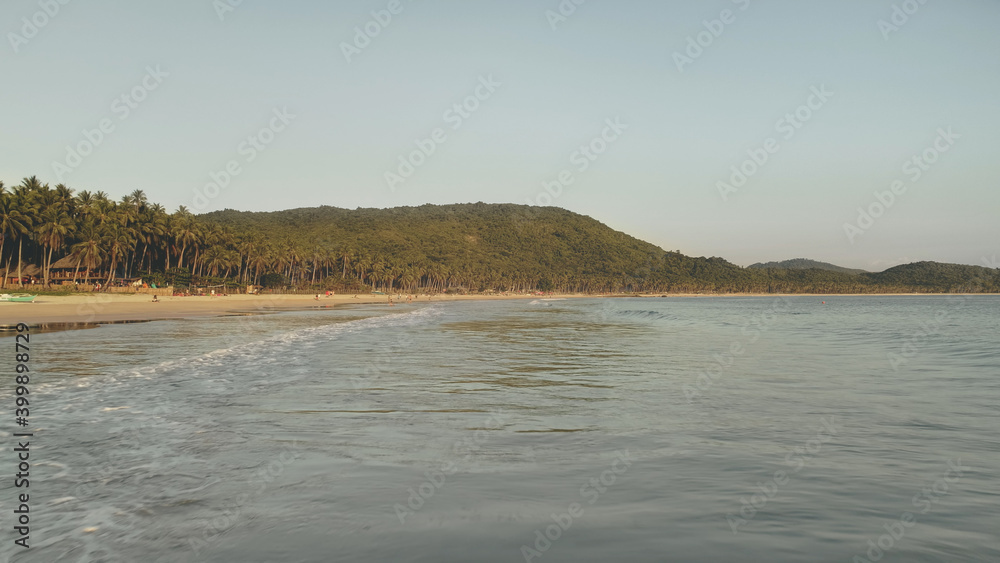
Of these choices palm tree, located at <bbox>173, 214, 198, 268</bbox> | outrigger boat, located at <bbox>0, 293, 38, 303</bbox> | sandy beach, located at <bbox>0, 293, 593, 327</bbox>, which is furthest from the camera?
palm tree, located at <bbox>173, 214, 198, 268</bbox>

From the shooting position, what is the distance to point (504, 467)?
7.87 meters

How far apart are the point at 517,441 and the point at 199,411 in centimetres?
649

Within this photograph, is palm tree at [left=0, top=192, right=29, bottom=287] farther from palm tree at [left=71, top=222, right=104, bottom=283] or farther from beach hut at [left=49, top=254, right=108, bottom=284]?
beach hut at [left=49, top=254, right=108, bottom=284]

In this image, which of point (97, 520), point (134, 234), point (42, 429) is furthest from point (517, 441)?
point (134, 234)

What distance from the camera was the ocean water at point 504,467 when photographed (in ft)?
18.0

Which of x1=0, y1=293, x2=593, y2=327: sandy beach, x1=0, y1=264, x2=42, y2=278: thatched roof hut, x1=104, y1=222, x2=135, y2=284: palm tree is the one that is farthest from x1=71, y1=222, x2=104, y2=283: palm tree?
x1=0, y1=264, x2=42, y2=278: thatched roof hut

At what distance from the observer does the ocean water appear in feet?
18.0

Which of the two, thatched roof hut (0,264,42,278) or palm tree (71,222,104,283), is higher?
palm tree (71,222,104,283)

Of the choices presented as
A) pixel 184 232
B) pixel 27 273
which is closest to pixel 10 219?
pixel 27 273

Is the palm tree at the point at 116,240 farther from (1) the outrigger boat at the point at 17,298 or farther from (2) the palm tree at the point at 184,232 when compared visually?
(1) the outrigger boat at the point at 17,298

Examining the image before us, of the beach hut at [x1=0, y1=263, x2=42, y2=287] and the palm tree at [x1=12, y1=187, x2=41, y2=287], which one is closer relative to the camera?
the palm tree at [x1=12, y1=187, x2=41, y2=287]

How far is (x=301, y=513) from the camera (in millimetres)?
6098

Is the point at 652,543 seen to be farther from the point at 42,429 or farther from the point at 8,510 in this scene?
the point at 42,429

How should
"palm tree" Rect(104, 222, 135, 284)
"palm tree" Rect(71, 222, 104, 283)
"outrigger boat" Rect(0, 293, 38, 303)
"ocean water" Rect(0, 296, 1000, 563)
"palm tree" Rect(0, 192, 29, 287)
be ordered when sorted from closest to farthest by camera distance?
"ocean water" Rect(0, 296, 1000, 563) < "outrigger boat" Rect(0, 293, 38, 303) < "palm tree" Rect(0, 192, 29, 287) < "palm tree" Rect(71, 222, 104, 283) < "palm tree" Rect(104, 222, 135, 284)
